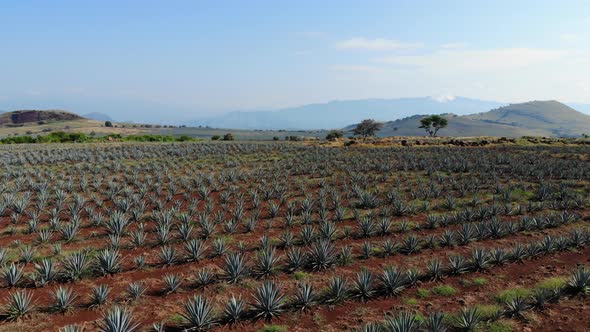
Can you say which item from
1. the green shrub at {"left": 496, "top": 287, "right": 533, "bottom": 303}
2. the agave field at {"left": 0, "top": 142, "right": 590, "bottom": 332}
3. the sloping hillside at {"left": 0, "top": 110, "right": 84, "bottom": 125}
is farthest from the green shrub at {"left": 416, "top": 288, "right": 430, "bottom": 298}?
the sloping hillside at {"left": 0, "top": 110, "right": 84, "bottom": 125}

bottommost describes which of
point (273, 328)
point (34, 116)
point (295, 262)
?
point (273, 328)

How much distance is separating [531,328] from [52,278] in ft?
33.4

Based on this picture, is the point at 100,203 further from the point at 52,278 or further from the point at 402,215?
the point at 402,215

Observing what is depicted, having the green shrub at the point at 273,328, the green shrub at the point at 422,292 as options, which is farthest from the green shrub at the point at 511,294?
the green shrub at the point at 273,328

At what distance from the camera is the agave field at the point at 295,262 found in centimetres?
676

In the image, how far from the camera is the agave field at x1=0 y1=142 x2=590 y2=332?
676cm

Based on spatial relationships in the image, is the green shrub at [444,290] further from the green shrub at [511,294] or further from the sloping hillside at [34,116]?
the sloping hillside at [34,116]

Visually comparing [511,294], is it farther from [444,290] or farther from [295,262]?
[295,262]

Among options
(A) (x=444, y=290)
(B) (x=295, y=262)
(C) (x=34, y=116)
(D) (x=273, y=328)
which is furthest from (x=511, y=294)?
(C) (x=34, y=116)

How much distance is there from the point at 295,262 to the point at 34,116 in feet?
687

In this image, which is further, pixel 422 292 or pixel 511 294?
pixel 422 292

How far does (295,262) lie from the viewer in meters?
9.08

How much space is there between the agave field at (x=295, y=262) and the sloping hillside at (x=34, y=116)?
187 m

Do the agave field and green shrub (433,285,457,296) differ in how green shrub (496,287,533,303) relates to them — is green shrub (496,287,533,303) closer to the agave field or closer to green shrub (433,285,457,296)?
the agave field
